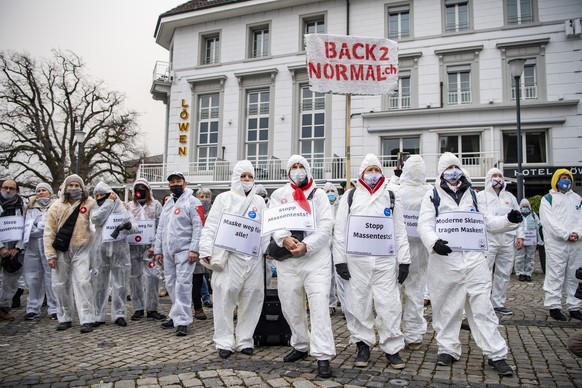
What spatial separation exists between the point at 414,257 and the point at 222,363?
250 cm

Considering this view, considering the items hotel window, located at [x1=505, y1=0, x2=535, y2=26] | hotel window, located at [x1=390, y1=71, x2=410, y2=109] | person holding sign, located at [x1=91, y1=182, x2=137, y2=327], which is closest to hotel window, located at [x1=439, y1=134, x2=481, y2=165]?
hotel window, located at [x1=390, y1=71, x2=410, y2=109]

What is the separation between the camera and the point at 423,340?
5219mm

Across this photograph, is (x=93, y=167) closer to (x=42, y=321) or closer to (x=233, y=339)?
(x=42, y=321)

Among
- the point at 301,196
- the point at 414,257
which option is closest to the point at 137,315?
the point at 301,196

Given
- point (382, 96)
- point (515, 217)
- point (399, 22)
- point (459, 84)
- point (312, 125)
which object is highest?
point (399, 22)

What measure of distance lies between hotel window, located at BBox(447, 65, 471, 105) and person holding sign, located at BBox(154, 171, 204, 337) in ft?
57.7

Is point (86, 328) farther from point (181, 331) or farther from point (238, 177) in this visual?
point (238, 177)

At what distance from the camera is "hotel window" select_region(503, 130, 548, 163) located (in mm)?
19562

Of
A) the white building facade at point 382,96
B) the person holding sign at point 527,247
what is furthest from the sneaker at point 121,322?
the white building facade at point 382,96

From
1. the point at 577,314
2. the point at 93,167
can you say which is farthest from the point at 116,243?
the point at 93,167

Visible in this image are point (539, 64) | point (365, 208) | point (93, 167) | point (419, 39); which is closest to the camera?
point (365, 208)

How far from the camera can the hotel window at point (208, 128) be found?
24500 millimetres

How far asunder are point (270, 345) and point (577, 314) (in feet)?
15.1

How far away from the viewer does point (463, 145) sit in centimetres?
2030
